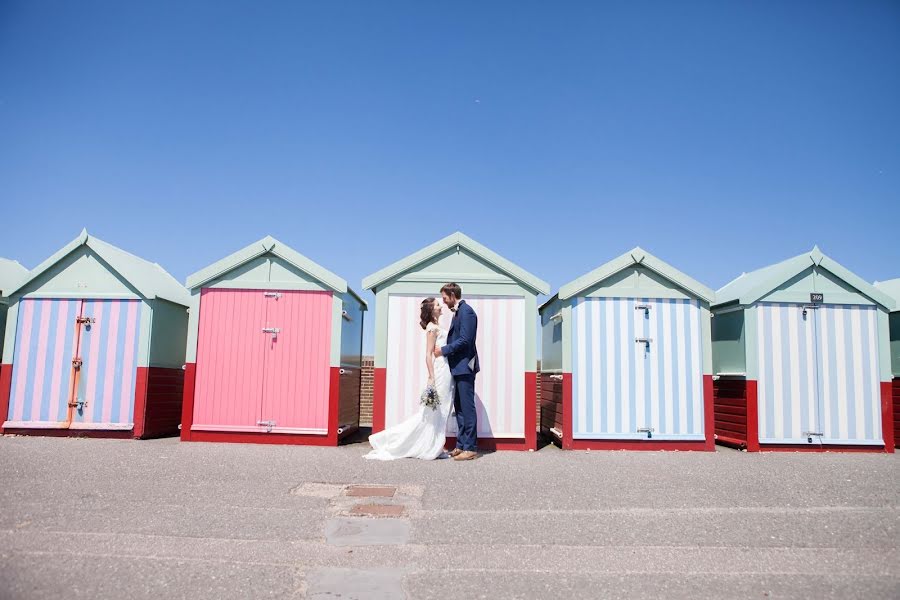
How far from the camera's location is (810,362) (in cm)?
1011

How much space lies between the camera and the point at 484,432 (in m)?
9.49

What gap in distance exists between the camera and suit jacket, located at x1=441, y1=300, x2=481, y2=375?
8.52 meters

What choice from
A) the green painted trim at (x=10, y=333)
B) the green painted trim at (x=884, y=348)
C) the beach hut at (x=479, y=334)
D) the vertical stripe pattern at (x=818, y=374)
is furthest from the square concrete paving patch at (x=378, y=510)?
the green painted trim at (x=884, y=348)

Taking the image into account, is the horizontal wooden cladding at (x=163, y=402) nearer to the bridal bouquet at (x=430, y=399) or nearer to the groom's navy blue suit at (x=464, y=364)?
the bridal bouquet at (x=430, y=399)

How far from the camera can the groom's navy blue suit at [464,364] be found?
8.53 m

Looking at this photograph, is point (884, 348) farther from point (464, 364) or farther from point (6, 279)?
point (6, 279)

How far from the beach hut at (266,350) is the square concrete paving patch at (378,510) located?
13.6ft

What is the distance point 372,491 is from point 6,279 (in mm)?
9963

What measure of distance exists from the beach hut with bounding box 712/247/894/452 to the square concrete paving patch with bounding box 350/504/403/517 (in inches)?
263

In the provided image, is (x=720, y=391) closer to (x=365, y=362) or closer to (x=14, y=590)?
(x=365, y=362)

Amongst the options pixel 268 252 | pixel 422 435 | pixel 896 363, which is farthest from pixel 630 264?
pixel 268 252

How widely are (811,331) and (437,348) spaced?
20.1 feet

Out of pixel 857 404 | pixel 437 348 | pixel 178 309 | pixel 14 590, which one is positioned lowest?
pixel 14 590

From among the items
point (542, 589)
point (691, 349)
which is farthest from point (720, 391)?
point (542, 589)
